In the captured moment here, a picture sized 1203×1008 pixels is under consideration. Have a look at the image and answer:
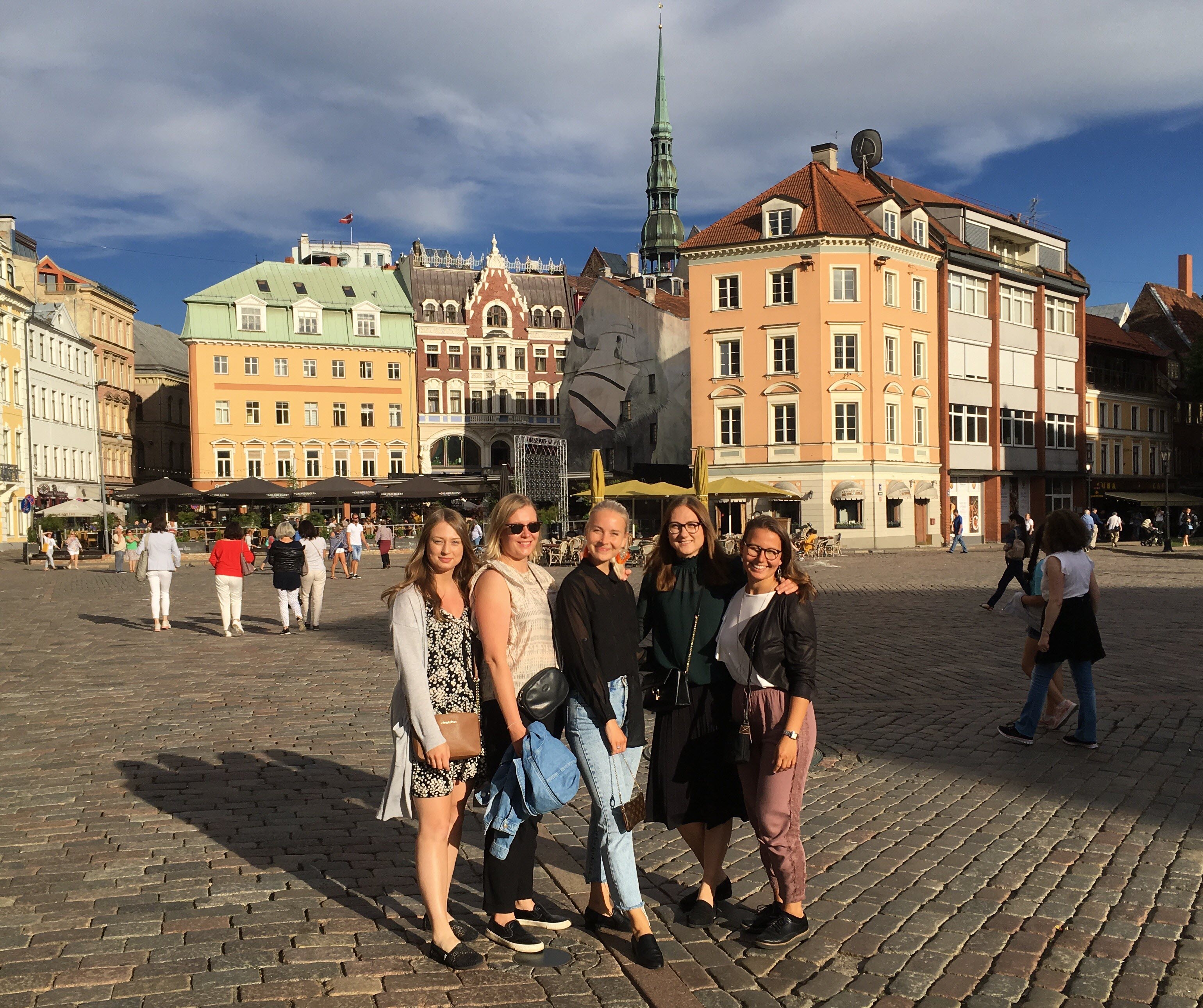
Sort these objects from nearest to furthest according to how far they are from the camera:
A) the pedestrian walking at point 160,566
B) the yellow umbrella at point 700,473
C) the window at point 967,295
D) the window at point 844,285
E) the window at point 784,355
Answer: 1. the pedestrian walking at point 160,566
2. the yellow umbrella at point 700,473
3. the window at point 844,285
4. the window at point 784,355
5. the window at point 967,295

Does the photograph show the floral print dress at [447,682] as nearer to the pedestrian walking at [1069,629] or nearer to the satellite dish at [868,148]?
the pedestrian walking at [1069,629]

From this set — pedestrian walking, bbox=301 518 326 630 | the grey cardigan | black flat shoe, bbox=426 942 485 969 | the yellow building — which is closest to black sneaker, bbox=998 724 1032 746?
black flat shoe, bbox=426 942 485 969

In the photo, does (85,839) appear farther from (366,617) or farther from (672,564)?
(366,617)

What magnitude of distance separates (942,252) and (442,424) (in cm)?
3111

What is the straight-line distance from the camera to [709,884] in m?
4.91

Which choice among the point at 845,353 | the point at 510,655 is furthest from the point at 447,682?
the point at 845,353

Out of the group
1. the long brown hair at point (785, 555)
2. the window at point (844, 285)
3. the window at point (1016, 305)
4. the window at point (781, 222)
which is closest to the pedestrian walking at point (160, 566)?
the long brown hair at point (785, 555)

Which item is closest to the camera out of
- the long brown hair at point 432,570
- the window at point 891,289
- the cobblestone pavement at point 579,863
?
the cobblestone pavement at point 579,863

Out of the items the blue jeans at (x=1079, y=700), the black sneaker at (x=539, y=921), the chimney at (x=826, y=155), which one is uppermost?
the chimney at (x=826, y=155)

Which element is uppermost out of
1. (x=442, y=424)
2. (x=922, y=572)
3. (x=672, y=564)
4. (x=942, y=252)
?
(x=942, y=252)

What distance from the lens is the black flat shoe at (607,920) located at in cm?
480

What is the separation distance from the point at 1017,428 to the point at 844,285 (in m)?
12.9

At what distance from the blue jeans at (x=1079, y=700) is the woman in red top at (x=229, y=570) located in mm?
11206

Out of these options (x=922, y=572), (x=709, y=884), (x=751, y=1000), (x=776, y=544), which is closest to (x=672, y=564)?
(x=776, y=544)
